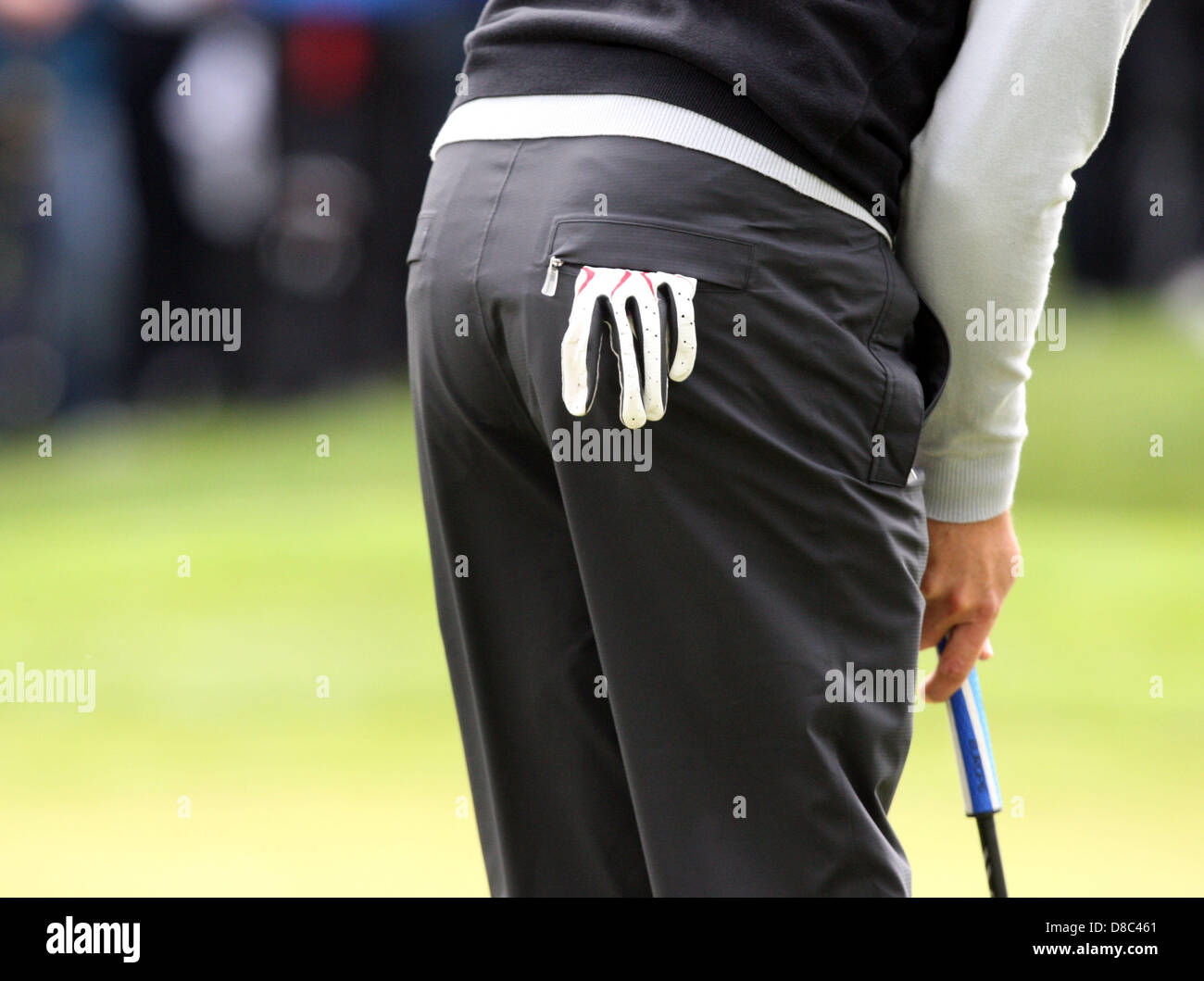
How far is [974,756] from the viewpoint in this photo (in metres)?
1.14

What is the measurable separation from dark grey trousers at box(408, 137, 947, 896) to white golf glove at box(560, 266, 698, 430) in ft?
0.04

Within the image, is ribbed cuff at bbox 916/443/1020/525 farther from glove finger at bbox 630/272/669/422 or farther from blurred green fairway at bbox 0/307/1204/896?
blurred green fairway at bbox 0/307/1204/896

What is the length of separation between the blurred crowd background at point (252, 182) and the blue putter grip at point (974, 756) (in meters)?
4.71

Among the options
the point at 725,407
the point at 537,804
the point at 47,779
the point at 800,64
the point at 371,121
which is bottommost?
the point at 47,779

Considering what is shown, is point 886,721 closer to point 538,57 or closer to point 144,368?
point 538,57

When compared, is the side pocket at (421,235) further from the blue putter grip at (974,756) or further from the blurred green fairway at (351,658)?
the blurred green fairway at (351,658)

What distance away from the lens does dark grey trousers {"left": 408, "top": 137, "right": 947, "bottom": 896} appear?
900 mm

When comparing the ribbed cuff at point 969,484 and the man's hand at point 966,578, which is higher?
the ribbed cuff at point 969,484

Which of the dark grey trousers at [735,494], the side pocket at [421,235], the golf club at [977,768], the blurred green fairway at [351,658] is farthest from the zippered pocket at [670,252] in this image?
the blurred green fairway at [351,658]

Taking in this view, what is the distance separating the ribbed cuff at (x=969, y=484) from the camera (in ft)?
3.32

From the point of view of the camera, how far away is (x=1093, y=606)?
3699 mm

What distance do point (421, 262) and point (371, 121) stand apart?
501cm

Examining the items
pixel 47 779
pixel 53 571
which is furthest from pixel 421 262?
pixel 53 571

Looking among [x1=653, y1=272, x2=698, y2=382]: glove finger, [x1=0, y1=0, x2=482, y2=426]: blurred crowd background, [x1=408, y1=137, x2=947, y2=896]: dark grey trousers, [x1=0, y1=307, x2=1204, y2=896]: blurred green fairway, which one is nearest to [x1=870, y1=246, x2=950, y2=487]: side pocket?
[x1=408, y1=137, x2=947, y2=896]: dark grey trousers
